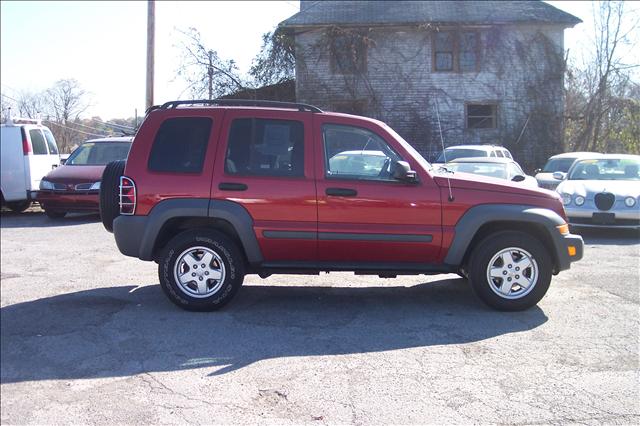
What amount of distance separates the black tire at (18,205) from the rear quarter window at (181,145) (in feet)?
33.4

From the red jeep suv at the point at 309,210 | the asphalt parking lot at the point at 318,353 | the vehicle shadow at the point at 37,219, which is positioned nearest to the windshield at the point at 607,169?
the asphalt parking lot at the point at 318,353

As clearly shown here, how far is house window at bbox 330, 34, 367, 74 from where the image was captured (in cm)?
2402

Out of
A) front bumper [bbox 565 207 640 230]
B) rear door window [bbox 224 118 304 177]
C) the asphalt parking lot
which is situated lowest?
the asphalt parking lot

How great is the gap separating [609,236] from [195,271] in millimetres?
8248

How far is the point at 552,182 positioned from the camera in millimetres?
13609

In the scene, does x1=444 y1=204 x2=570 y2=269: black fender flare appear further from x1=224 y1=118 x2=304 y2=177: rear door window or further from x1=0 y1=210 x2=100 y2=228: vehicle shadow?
x1=0 y1=210 x2=100 y2=228: vehicle shadow

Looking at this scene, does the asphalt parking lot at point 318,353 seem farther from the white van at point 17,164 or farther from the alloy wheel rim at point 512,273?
the white van at point 17,164

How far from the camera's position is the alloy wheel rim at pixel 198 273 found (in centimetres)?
584

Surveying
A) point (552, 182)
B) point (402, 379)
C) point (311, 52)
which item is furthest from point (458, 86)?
point (402, 379)

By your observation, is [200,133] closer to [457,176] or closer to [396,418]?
[457,176]

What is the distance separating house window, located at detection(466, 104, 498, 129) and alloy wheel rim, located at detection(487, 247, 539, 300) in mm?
19564

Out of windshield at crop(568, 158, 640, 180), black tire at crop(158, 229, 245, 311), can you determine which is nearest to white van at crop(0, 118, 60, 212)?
black tire at crop(158, 229, 245, 311)

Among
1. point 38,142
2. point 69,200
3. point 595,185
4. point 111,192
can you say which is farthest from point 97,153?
point 595,185

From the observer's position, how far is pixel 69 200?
12797mm
